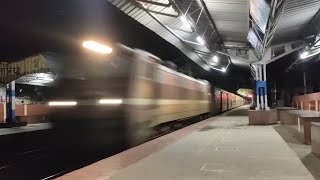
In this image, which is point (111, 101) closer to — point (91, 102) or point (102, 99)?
point (102, 99)

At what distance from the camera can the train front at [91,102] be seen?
1211 cm

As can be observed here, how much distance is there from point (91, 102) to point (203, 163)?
415 centimetres

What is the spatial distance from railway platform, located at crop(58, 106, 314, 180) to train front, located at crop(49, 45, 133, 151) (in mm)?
1117

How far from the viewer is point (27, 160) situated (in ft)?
46.7

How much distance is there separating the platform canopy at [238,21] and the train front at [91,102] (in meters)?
4.61

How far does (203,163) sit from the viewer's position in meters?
9.40

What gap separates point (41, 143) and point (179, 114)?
260 inches

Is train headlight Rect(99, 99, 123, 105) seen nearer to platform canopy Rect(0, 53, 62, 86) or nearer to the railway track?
the railway track

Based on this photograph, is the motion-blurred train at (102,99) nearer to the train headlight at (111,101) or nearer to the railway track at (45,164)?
the train headlight at (111,101)

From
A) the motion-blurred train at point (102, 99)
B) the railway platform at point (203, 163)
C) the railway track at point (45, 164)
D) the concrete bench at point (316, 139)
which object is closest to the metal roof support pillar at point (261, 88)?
the railway platform at point (203, 163)

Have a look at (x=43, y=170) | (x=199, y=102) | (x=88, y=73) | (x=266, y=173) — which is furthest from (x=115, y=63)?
(x=199, y=102)

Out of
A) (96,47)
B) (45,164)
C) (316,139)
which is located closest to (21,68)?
(45,164)

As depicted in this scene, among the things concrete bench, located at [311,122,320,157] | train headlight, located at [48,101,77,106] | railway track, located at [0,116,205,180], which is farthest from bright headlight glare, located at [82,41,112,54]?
concrete bench, located at [311,122,320,157]

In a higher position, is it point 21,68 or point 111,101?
point 21,68
